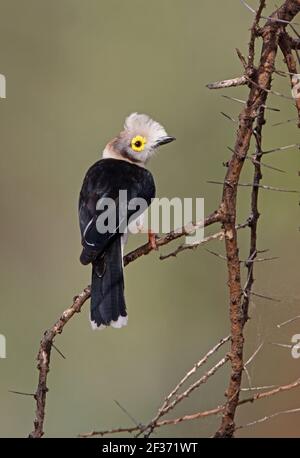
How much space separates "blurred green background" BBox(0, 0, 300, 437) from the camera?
757 centimetres

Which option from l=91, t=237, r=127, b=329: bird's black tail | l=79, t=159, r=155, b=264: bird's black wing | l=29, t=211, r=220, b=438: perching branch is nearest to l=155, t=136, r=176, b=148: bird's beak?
l=79, t=159, r=155, b=264: bird's black wing

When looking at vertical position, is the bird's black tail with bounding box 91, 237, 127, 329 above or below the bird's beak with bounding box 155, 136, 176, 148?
below

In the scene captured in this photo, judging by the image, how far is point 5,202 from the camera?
30.9ft

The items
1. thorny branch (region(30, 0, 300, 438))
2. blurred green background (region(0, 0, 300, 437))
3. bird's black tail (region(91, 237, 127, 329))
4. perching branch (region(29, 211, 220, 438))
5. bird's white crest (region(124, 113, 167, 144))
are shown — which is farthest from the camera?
blurred green background (region(0, 0, 300, 437))

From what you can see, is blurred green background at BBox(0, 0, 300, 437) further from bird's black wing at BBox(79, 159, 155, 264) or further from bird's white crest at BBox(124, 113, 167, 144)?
bird's black wing at BBox(79, 159, 155, 264)

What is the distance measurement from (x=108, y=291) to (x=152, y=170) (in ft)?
13.8

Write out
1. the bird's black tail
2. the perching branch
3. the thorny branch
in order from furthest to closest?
the bird's black tail, the perching branch, the thorny branch

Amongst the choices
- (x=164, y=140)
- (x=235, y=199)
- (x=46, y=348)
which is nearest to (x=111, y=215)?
(x=164, y=140)

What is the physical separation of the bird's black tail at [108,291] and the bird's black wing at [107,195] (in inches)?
2.3

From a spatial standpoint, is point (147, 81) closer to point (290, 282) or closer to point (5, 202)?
point (5, 202)

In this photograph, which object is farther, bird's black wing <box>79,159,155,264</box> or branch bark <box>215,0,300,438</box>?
bird's black wing <box>79,159,155,264</box>

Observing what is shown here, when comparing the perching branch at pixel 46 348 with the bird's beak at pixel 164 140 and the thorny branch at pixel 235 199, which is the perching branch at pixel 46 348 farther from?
the bird's beak at pixel 164 140

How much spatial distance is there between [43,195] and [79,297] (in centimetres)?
549

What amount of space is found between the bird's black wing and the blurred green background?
1359mm
